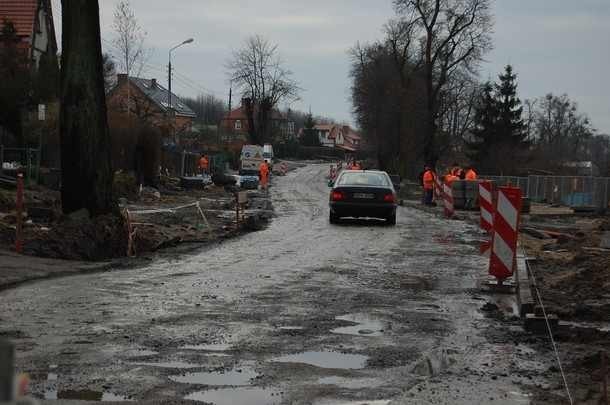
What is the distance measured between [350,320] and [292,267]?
15.7ft

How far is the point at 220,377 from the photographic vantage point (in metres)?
6.33

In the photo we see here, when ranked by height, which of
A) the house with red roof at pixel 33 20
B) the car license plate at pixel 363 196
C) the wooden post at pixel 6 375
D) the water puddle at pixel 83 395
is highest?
the house with red roof at pixel 33 20

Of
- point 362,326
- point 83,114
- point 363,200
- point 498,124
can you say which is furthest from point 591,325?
point 498,124

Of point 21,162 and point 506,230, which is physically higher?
point 21,162

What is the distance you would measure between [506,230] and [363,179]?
41.9ft

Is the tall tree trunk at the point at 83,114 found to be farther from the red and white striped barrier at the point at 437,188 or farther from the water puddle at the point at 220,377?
the red and white striped barrier at the point at 437,188

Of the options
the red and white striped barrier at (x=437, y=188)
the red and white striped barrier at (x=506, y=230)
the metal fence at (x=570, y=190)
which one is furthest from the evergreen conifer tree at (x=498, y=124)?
the red and white striped barrier at (x=506, y=230)

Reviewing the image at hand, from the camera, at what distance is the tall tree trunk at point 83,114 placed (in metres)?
15.3

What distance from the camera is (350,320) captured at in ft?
29.4

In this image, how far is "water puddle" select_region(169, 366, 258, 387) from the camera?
6156mm

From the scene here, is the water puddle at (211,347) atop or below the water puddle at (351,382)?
below

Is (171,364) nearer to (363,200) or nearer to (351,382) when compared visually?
(351,382)

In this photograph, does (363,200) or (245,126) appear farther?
(245,126)

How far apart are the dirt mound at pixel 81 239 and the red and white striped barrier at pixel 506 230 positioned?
22.2 ft
